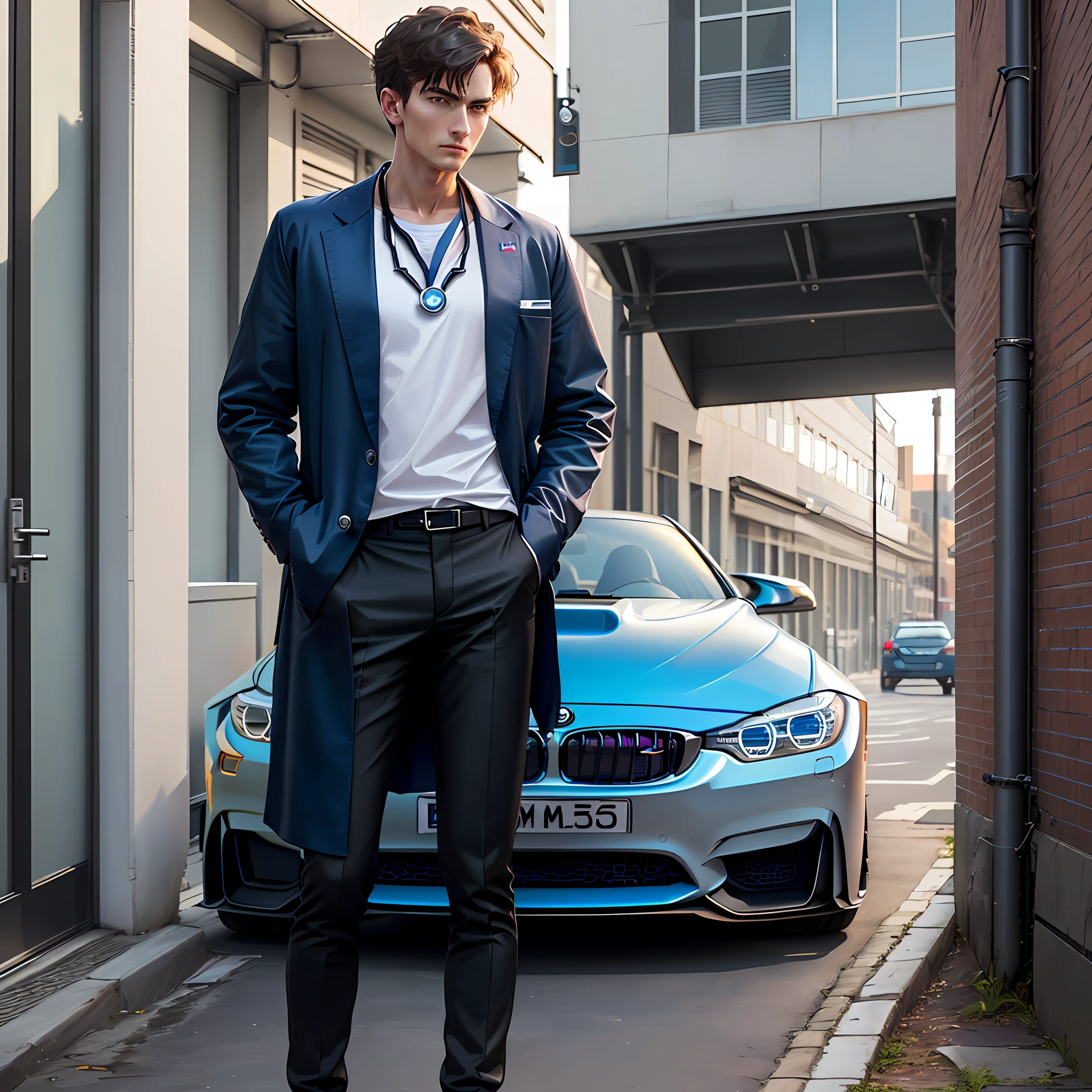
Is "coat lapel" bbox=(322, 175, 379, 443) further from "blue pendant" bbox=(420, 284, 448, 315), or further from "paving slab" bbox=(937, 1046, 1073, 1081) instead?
"paving slab" bbox=(937, 1046, 1073, 1081)

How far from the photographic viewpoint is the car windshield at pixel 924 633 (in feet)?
90.5

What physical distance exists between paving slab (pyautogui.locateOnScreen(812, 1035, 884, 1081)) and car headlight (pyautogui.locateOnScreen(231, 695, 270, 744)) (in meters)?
1.96

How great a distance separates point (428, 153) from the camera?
2.31 m

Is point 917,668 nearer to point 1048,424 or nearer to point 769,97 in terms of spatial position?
point 769,97

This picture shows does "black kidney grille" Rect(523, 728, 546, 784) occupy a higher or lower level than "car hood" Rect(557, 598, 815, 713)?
lower

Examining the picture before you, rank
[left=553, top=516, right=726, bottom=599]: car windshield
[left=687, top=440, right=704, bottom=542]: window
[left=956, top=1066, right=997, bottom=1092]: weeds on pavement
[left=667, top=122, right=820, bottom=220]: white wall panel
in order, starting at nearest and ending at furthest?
[left=956, top=1066, right=997, bottom=1092]: weeds on pavement < [left=553, top=516, right=726, bottom=599]: car windshield < [left=667, top=122, right=820, bottom=220]: white wall panel < [left=687, top=440, right=704, bottom=542]: window

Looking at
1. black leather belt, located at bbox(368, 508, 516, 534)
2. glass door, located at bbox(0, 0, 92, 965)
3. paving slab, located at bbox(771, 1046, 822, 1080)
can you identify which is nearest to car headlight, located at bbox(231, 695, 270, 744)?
glass door, located at bbox(0, 0, 92, 965)

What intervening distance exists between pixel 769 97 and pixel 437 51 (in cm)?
1738

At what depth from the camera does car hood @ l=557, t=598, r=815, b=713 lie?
4293 millimetres

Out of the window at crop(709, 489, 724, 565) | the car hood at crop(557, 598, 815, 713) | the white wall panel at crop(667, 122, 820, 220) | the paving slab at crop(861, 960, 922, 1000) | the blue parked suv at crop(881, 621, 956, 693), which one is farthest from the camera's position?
the window at crop(709, 489, 724, 565)

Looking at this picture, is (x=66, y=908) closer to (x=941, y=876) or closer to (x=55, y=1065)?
(x=55, y=1065)

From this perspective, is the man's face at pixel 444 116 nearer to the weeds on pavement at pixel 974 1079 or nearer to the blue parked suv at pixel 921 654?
the weeds on pavement at pixel 974 1079

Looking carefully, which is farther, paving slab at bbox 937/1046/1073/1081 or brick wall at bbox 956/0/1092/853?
brick wall at bbox 956/0/1092/853

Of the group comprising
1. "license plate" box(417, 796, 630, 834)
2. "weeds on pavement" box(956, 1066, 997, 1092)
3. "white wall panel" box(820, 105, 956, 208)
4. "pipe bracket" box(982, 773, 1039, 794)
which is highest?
"white wall panel" box(820, 105, 956, 208)
